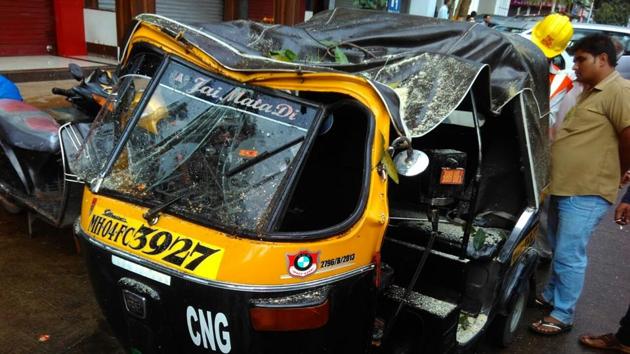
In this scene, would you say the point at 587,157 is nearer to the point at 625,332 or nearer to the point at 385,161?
the point at 625,332

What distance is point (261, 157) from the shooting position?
93.2 inches

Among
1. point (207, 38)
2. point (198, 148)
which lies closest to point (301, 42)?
point (207, 38)

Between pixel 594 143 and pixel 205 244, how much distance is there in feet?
9.22

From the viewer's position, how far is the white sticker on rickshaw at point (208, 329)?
2.06 meters

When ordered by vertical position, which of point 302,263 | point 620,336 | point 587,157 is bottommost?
point 620,336

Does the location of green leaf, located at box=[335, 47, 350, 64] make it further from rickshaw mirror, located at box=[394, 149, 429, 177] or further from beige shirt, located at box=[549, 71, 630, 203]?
beige shirt, located at box=[549, 71, 630, 203]

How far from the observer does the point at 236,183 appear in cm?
233

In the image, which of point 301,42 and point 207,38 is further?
point 301,42

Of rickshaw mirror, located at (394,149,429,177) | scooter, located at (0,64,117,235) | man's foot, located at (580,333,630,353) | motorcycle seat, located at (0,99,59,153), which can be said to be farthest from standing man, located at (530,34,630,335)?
motorcycle seat, located at (0,99,59,153)

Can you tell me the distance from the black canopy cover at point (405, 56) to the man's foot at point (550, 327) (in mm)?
1469

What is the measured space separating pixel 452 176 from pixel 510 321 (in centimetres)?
185

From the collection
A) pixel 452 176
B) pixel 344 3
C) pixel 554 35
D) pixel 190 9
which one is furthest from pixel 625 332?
pixel 344 3

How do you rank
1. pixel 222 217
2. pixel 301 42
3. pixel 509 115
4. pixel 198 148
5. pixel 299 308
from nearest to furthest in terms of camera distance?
pixel 299 308, pixel 222 217, pixel 198 148, pixel 301 42, pixel 509 115

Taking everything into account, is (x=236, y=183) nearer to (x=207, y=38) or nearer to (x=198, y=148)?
(x=198, y=148)
